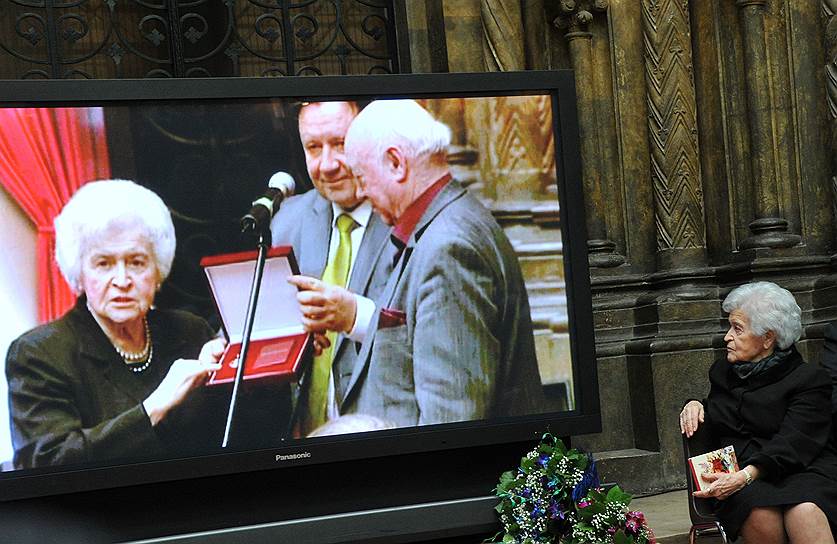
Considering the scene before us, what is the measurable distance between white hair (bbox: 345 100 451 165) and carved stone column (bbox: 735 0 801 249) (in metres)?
2.21

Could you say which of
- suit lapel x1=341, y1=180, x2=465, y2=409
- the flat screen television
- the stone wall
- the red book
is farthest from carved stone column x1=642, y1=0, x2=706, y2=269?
the red book

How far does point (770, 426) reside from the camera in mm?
4484

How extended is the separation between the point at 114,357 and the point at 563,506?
188 cm

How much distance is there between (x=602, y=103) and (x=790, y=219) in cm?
122

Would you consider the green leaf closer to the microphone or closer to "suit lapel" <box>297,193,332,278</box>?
"suit lapel" <box>297,193,332,278</box>

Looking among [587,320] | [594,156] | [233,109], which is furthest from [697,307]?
[233,109]

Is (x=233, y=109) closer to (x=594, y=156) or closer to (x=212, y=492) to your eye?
(x=212, y=492)

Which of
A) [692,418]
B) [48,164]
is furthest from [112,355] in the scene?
[692,418]

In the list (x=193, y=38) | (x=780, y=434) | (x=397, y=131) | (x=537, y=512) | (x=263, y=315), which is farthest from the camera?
(x=193, y=38)

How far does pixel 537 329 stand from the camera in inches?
201

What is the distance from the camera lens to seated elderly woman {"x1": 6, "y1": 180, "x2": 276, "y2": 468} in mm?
4531

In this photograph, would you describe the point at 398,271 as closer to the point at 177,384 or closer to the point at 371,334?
the point at 371,334

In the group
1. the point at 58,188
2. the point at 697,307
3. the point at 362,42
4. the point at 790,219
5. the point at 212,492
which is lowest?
the point at 212,492

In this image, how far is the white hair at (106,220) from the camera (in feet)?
15.0
